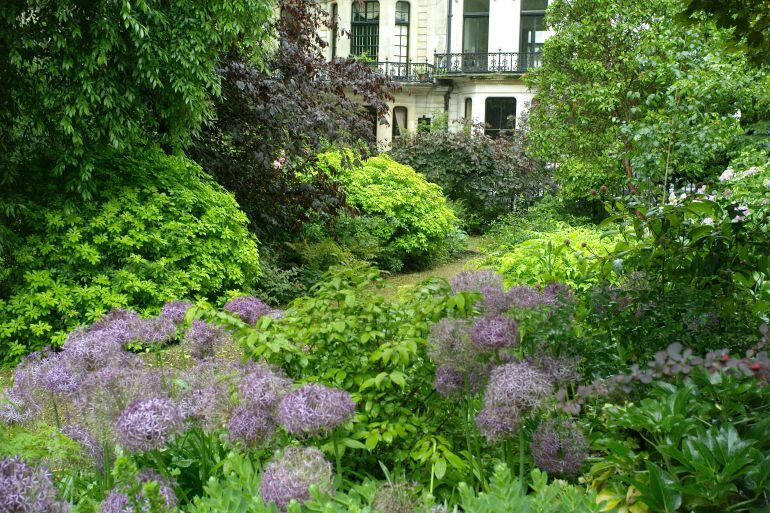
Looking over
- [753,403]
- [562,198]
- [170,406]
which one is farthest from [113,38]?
[562,198]

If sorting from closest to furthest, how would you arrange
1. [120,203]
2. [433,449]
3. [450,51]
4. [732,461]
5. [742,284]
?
[732,461] → [433,449] → [742,284] → [120,203] → [450,51]

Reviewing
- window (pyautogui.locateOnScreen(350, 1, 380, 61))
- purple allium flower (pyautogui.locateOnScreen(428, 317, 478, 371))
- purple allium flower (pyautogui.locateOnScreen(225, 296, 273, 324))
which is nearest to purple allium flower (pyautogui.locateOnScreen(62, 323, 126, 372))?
purple allium flower (pyautogui.locateOnScreen(225, 296, 273, 324))

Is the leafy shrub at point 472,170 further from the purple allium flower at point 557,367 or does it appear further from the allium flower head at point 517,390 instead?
the allium flower head at point 517,390

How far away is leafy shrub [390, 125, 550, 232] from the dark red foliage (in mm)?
6255

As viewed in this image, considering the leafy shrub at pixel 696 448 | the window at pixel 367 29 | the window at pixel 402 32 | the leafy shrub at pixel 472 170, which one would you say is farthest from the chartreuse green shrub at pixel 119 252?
the window at pixel 367 29

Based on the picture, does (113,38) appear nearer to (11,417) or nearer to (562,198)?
(11,417)

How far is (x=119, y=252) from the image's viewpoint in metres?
6.21

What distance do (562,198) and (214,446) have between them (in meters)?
11.4

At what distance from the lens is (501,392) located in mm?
2070

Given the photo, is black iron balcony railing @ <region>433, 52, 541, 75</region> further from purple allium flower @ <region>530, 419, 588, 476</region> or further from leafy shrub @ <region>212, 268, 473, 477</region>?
purple allium flower @ <region>530, 419, 588, 476</region>

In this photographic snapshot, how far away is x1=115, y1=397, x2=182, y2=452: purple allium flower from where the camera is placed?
79.7 inches

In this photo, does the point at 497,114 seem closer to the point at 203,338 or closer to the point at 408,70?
the point at 408,70

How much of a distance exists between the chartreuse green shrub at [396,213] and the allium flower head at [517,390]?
8.06 meters

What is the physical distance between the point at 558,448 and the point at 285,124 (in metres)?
6.19
